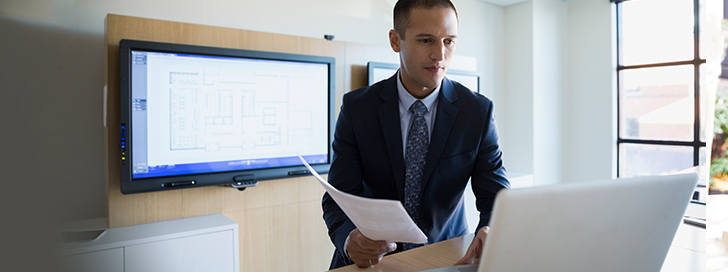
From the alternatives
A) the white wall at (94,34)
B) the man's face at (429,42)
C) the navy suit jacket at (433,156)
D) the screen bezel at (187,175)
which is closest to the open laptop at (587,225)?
the navy suit jacket at (433,156)

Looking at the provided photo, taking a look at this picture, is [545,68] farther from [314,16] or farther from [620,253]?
[620,253]

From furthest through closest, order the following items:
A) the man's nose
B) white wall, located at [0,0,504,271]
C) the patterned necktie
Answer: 1. the patterned necktie
2. the man's nose
3. white wall, located at [0,0,504,271]

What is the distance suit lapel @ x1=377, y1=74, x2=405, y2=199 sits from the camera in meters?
1.47

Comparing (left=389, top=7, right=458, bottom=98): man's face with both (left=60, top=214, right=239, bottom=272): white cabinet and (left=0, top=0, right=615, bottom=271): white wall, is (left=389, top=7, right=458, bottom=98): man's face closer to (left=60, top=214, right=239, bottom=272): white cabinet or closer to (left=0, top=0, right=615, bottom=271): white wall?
(left=0, top=0, right=615, bottom=271): white wall

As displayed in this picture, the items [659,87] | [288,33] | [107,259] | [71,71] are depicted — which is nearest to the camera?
[107,259]

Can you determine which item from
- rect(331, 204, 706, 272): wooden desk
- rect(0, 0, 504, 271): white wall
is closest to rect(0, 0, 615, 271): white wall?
rect(0, 0, 504, 271): white wall

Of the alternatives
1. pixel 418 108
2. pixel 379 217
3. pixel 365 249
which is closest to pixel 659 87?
pixel 418 108

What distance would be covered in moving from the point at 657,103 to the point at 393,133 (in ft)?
13.5

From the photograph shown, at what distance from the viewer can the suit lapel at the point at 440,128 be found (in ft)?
4.76

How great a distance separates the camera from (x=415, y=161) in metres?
1.50

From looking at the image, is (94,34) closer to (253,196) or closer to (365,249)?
(253,196)

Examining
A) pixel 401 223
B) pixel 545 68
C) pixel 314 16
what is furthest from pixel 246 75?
pixel 545 68

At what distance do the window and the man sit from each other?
147 inches

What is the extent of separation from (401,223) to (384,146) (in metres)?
0.67
